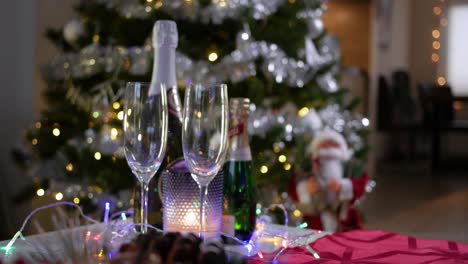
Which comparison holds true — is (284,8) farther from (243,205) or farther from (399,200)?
(399,200)

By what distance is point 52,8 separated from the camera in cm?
275

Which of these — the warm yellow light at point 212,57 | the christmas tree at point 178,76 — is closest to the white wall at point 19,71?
the christmas tree at point 178,76

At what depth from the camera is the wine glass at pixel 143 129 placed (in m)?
0.70

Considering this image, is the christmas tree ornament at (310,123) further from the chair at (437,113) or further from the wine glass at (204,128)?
the chair at (437,113)

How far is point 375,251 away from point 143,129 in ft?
1.04

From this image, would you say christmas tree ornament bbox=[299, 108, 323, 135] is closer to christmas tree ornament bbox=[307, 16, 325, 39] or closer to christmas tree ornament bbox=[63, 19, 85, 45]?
christmas tree ornament bbox=[307, 16, 325, 39]

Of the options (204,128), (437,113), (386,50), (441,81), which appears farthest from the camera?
(441,81)

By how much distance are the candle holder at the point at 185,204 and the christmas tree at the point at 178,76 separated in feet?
3.60

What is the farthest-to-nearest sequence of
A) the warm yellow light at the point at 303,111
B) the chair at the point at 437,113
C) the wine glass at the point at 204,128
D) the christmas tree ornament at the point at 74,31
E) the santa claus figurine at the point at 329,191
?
the chair at the point at 437,113 < the warm yellow light at the point at 303,111 < the christmas tree ornament at the point at 74,31 < the santa claus figurine at the point at 329,191 < the wine glass at the point at 204,128

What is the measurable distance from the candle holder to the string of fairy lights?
274 inches

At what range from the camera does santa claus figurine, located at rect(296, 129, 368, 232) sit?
1.52m

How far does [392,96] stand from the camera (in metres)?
6.20

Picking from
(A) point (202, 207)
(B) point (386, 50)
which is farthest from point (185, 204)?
(B) point (386, 50)

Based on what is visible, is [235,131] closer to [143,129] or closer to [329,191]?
[143,129]
